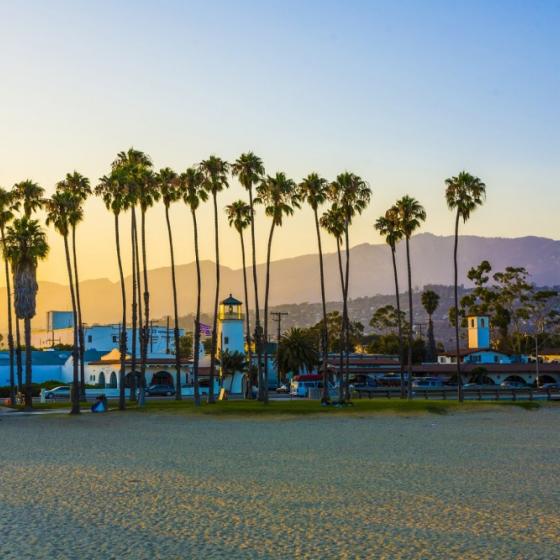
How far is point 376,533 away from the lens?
14086 millimetres

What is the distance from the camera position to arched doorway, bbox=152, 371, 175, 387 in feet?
324

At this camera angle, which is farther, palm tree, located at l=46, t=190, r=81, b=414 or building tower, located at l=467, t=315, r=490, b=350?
building tower, located at l=467, t=315, r=490, b=350

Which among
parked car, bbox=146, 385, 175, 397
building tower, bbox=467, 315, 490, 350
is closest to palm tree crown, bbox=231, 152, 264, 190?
parked car, bbox=146, 385, 175, 397

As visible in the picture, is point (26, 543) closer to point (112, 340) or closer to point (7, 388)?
point (7, 388)

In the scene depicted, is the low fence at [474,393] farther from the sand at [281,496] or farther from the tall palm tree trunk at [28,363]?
the sand at [281,496]

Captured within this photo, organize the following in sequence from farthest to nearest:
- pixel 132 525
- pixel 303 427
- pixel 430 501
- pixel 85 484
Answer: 1. pixel 303 427
2. pixel 85 484
3. pixel 430 501
4. pixel 132 525

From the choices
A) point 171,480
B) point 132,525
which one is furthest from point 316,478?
point 132,525

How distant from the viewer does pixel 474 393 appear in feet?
243

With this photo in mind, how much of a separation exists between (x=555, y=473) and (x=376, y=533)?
10.3m

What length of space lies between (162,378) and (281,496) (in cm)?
8284

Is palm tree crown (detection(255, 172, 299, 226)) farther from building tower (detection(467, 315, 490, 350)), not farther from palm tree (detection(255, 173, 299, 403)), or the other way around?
building tower (detection(467, 315, 490, 350))

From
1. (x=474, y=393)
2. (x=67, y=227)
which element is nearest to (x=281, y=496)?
(x=67, y=227)

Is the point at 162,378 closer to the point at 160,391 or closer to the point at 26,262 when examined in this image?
the point at 160,391

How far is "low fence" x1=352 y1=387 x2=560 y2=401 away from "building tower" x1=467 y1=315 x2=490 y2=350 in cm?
4104
